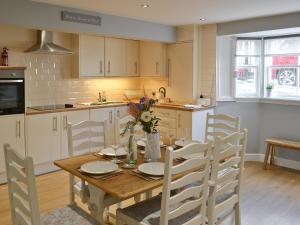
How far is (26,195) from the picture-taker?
1618mm

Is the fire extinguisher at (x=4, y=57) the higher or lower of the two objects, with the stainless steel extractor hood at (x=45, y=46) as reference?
lower

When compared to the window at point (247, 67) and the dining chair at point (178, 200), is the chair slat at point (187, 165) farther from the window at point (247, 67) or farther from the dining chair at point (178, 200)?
the window at point (247, 67)

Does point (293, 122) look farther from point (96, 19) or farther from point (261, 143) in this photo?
point (96, 19)

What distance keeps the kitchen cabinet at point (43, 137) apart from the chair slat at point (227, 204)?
110 inches

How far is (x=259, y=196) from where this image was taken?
3488mm

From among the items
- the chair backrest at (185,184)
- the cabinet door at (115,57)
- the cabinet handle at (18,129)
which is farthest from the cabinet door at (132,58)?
the chair backrest at (185,184)

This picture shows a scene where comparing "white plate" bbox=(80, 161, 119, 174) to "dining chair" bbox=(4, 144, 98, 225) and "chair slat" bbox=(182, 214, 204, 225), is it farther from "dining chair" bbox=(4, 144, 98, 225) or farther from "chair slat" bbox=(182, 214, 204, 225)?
"chair slat" bbox=(182, 214, 204, 225)

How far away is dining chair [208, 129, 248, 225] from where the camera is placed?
6.81 ft

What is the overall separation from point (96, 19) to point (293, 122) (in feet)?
10.8

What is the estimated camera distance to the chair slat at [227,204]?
219 cm

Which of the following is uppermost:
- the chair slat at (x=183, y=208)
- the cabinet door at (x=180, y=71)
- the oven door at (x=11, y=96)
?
the cabinet door at (x=180, y=71)

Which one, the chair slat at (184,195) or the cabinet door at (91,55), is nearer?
the chair slat at (184,195)

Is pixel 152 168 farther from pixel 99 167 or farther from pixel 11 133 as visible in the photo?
pixel 11 133

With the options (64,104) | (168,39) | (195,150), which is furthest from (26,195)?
(168,39)
